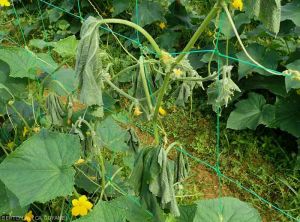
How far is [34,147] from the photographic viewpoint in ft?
6.17

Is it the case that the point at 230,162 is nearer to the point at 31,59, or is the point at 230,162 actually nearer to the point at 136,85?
the point at 31,59

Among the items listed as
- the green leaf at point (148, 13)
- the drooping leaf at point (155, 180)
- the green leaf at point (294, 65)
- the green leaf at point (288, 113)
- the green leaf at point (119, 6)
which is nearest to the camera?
the drooping leaf at point (155, 180)

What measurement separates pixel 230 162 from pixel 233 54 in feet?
2.66

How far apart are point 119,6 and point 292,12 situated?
1.58 meters

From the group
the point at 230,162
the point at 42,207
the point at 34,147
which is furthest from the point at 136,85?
the point at 230,162

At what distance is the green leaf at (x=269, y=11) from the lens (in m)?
1.15

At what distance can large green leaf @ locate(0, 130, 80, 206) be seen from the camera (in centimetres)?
175

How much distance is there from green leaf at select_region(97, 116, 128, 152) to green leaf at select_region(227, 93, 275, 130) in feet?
3.54

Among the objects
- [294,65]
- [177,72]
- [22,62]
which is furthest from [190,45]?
[294,65]

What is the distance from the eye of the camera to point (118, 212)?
5.43 feet

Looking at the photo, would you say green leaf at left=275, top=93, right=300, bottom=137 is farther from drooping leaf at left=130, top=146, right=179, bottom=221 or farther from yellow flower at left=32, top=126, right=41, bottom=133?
drooping leaf at left=130, top=146, right=179, bottom=221

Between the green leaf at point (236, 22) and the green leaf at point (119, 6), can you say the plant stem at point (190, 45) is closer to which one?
the green leaf at point (236, 22)

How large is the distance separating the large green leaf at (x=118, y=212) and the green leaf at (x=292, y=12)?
1.75m

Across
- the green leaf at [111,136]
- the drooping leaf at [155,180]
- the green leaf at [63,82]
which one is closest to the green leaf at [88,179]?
the green leaf at [111,136]
